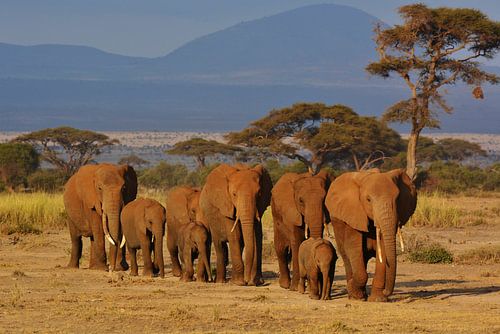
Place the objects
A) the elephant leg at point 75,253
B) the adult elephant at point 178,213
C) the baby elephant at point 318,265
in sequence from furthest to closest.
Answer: the elephant leg at point 75,253
the adult elephant at point 178,213
the baby elephant at point 318,265

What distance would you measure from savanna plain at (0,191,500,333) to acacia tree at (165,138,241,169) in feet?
131

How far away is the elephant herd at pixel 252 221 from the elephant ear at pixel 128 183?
0.02 meters

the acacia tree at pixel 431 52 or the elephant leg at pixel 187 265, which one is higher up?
the acacia tree at pixel 431 52

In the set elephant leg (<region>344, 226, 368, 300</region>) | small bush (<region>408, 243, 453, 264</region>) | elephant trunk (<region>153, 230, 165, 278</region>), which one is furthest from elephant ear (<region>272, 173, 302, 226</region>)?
small bush (<region>408, 243, 453, 264</region>)

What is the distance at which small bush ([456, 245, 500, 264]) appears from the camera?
20.9 m

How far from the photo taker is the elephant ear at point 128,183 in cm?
1962

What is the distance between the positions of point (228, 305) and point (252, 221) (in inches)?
104

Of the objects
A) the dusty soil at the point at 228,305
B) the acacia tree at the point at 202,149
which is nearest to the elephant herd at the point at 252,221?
the dusty soil at the point at 228,305

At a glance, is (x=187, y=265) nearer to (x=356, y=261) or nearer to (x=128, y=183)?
(x=128, y=183)

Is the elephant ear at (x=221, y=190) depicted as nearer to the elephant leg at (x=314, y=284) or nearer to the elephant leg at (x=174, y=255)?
the elephant leg at (x=174, y=255)

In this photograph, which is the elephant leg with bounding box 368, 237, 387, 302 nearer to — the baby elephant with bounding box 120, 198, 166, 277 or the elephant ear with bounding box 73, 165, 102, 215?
the baby elephant with bounding box 120, 198, 166, 277

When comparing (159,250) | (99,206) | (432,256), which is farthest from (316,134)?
(159,250)

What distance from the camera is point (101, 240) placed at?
19.5m

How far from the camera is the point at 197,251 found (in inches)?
706
